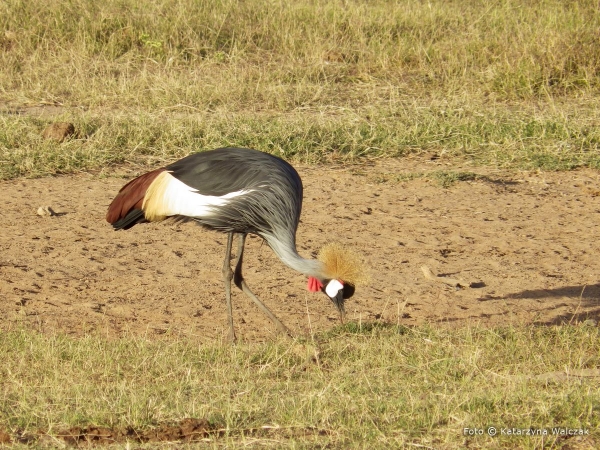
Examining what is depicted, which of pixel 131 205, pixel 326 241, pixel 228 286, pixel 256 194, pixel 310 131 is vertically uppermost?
pixel 256 194

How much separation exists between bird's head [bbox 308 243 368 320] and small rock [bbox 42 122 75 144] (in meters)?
2.84

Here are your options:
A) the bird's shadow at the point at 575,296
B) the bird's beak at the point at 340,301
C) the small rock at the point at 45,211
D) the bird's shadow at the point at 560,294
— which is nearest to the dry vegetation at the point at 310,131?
the bird's beak at the point at 340,301

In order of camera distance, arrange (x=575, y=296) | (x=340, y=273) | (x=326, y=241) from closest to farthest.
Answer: (x=340, y=273) < (x=575, y=296) < (x=326, y=241)

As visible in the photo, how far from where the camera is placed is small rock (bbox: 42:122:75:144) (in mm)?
6113

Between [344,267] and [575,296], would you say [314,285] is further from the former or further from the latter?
[575,296]

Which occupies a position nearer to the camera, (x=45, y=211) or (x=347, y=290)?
(x=347, y=290)

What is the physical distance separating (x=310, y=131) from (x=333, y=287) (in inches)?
105

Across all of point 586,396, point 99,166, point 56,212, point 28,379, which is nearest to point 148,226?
point 56,212

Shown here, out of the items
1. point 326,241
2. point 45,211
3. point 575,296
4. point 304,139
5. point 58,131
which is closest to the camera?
point 575,296

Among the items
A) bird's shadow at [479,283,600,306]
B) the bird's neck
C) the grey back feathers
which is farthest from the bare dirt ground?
the grey back feathers

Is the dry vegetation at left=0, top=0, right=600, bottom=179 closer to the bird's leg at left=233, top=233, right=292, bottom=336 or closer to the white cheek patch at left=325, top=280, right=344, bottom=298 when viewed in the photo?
the bird's leg at left=233, top=233, right=292, bottom=336

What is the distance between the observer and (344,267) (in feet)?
12.8

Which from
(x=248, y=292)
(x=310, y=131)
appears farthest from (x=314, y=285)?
(x=310, y=131)

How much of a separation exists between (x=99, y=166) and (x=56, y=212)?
773 millimetres
